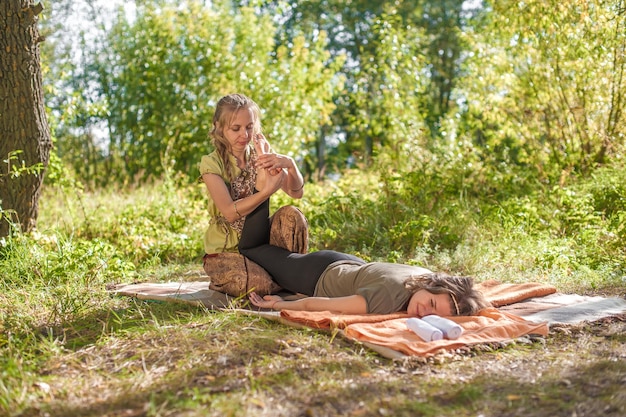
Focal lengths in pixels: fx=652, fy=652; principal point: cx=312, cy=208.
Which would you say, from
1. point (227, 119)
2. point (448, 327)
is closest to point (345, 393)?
point (448, 327)

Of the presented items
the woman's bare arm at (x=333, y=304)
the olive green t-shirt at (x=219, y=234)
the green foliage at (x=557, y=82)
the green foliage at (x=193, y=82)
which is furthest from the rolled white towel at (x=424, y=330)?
the green foliage at (x=193, y=82)

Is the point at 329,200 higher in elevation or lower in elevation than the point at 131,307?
higher

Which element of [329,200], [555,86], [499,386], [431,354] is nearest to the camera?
[499,386]

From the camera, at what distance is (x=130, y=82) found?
11.0m

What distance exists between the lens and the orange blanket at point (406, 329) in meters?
3.10

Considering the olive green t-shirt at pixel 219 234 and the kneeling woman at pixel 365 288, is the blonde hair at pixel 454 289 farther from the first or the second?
the olive green t-shirt at pixel 219 234

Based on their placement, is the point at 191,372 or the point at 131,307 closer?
the point at 191,372

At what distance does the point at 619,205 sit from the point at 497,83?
2768mm

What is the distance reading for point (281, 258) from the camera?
4.16 meters

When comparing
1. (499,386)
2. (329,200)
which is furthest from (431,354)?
(329,200)

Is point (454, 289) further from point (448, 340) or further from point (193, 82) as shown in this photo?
point (193, 82)

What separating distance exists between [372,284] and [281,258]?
733 mm

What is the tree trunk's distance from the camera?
16.3ft

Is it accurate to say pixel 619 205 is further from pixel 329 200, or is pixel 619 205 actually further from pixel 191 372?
pixel 191 372
